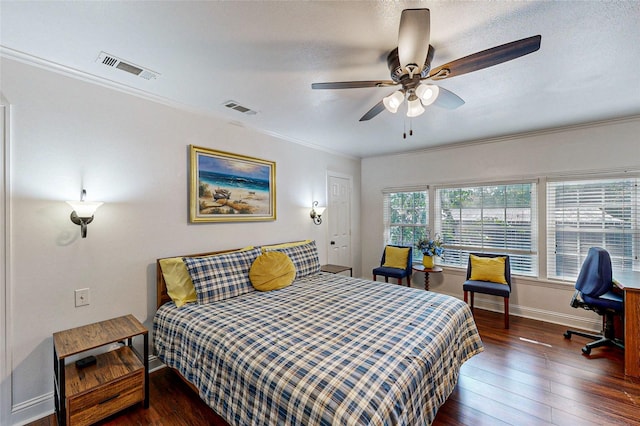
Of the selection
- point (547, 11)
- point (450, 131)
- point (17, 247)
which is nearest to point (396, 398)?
point (547, 11)

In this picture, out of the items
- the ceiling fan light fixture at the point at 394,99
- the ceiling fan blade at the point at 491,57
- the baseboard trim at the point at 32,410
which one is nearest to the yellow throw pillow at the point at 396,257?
the ceiling fan light fixture at the point at 394,99

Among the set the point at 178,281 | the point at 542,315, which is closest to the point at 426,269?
the point at 542,315

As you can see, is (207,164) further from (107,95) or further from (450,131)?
(450,131)

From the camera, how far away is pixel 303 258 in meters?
3.42

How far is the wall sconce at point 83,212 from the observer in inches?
77.7

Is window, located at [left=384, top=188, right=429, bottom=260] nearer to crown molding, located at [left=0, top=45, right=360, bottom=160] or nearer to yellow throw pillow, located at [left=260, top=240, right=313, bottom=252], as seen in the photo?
yellow throw pillow, located at [left=260, top=240, right=313, bottom=252]

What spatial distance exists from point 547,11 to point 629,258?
10.6ft

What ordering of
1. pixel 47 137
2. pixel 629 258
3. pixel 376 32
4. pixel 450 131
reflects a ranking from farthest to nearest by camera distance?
pixel 450 131 → pixel 629 258 → pixel 47 137 → pixel 376 32

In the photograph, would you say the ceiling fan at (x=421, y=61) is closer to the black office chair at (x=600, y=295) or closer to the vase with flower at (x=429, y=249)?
the black office chair at (x=600, y=295)

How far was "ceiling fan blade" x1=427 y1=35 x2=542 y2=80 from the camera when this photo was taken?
1296mm

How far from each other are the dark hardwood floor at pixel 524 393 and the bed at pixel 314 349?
27cm

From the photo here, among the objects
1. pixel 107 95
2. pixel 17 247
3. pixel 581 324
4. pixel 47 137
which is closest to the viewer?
pixel 17 247

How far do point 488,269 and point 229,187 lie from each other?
3469 mm

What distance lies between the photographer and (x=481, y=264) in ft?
12.1
